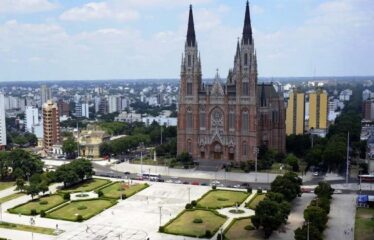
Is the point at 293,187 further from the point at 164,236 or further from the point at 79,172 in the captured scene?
the point at 79,172

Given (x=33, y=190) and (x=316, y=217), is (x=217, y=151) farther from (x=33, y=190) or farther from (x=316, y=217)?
(x=316, y=217)

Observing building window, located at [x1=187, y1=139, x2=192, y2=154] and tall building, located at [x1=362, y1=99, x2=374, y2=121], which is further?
tall building, located at [x1=362, y1=99, x2=374, y2=121]

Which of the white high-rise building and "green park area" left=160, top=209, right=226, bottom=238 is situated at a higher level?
the white high-rise building

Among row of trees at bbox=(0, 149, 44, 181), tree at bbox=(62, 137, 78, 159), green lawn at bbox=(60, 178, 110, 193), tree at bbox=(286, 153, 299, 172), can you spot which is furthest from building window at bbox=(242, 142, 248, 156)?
tree at bbox=(62, 137, 78, 159)

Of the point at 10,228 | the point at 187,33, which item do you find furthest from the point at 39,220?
the point at 187,33

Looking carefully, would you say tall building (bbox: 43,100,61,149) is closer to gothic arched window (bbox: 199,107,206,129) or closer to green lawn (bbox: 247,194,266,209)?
gothic arched window (bbox: 199,107,206,129)

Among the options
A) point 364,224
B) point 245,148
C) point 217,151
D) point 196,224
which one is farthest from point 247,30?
point 364,224
